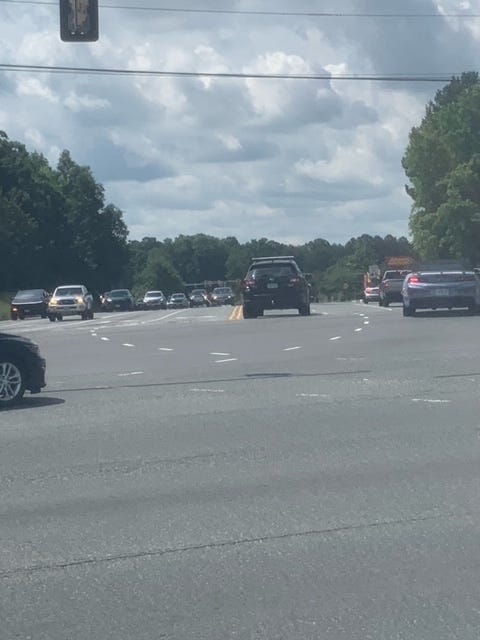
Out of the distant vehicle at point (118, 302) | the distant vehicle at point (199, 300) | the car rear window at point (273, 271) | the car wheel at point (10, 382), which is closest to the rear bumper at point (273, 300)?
the car rear window at point (273, 271)

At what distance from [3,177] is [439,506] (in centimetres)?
8960

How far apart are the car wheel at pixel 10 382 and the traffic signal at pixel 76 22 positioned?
732 cm

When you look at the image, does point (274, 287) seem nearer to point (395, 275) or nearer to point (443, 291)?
point (443, 291)

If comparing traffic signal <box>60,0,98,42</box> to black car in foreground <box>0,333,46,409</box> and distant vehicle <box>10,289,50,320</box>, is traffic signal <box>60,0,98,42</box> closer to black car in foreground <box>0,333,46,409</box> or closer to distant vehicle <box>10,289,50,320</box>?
black car in foreground <box>0,333,46,409</box>

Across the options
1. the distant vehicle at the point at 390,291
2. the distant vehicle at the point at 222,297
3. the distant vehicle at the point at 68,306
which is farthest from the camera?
the distant vehicle at the point at 222,297

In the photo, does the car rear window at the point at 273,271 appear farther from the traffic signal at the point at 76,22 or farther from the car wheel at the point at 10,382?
the car wheel at the point at 10,382

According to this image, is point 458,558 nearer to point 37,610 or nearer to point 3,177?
point 37,610

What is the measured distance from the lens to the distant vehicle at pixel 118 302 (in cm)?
8175

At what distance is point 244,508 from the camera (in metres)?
9.21

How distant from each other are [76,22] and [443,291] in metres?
18.5

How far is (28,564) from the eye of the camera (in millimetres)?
7730

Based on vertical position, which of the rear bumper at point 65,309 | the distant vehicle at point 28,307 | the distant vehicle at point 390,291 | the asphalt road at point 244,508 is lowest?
the distant vehicle at point 28,307

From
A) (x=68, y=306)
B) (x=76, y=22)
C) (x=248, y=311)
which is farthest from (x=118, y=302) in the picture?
(x=76, y=22)

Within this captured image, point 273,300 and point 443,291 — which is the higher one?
point 443,291
